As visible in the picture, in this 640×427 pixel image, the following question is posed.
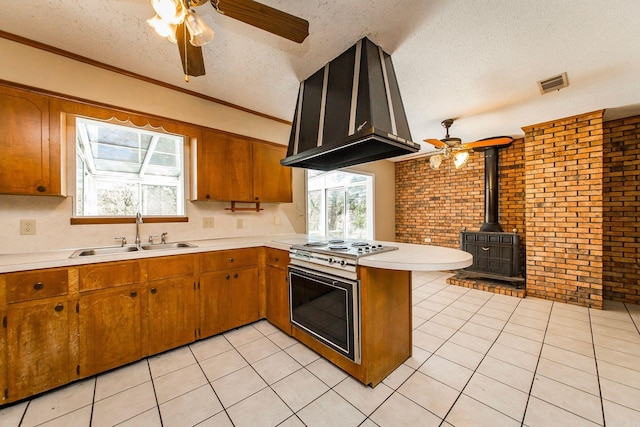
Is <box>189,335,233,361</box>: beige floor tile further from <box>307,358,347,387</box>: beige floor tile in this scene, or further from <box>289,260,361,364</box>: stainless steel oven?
<box>307,358,347,387</box>: beige floor tile

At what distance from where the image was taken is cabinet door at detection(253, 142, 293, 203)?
2.97 m

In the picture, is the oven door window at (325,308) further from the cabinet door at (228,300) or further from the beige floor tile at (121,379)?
the beige floor tile at (121,379)

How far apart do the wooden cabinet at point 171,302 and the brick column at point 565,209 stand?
14.8 ft

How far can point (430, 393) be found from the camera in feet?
5.39

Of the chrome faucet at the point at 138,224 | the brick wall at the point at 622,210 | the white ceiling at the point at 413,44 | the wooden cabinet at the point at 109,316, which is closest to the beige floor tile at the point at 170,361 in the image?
the wooden cabinet at the point at 109,316

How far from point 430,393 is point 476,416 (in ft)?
0.88

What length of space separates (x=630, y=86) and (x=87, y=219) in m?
5.41

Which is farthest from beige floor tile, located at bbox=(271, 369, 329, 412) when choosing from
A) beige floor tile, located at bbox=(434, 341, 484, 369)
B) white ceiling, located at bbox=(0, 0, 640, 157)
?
white ceiling, located at bbox=(0, 0, 640, 157)

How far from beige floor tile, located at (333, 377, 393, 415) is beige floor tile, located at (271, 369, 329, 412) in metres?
0.13

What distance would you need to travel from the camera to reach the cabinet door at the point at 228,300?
2.29m

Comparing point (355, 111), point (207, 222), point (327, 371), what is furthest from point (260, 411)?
point (355, 111)

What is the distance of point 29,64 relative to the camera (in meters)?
1.87

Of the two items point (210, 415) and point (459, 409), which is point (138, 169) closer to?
point (210, 415)

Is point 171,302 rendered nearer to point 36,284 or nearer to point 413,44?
point 36,284
